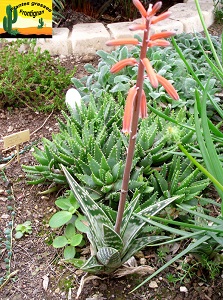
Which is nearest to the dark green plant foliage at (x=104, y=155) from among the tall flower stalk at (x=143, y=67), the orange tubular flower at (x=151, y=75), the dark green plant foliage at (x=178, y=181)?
the dark green plant foliage at (x=178, y=181)

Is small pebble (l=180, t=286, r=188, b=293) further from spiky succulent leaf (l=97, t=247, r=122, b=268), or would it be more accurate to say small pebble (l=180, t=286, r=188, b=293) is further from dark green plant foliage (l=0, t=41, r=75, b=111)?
dark green plant foliage (l=0, t=41, r=75, b=111)

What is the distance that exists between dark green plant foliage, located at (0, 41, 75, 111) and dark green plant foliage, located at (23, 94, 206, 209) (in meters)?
0.53

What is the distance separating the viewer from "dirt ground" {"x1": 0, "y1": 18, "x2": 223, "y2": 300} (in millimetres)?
1722

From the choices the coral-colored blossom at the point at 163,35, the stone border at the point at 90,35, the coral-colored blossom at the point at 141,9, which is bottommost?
the stone border at the point at 90,35

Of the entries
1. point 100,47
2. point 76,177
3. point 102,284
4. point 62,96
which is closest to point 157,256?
point 102,284

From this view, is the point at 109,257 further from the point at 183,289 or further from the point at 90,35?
the point at 90,35

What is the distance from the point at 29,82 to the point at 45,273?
4.74ft

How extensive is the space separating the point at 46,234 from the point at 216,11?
9.31 feet

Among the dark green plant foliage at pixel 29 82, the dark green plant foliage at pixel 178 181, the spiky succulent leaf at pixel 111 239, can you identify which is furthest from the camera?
the dark green plant foliage at pixel 29 82

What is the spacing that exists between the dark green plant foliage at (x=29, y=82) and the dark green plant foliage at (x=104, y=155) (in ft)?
1.75

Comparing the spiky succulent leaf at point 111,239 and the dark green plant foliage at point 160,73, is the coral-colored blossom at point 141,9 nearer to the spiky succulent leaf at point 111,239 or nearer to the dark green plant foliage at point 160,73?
the spiky succulent leaf at point 111,239

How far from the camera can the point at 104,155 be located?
2.12 m

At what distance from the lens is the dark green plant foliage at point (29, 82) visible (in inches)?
107

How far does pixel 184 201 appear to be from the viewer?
6.45 feet
